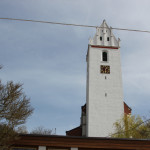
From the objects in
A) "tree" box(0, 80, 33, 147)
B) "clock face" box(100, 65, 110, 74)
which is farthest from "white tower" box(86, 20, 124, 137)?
"tree" box(0, 80, 33, 147)

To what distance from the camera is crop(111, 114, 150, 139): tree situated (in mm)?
35062

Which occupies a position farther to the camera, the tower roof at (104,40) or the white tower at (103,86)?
the tower roof at (104,40)

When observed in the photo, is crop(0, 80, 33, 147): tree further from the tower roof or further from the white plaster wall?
the tower roof

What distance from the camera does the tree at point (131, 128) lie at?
115ft

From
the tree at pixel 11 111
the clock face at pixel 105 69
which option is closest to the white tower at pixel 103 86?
the clock face at pixel 105 69

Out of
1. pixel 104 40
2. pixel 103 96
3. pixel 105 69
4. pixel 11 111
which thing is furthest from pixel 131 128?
pixel 11 111

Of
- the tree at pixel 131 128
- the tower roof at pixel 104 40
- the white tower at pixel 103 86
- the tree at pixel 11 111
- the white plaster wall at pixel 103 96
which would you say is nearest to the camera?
the tree at pixel 11 111

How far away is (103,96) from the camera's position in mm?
41625

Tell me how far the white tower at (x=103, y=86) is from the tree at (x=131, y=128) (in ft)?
4.92

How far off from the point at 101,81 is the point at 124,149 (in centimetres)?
2733

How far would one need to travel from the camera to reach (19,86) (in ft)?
52.1

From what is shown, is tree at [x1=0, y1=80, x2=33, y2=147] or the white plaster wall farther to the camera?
the white plaster wall

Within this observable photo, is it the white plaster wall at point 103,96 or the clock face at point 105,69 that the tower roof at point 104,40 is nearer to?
the white plaster wall at point 103,96

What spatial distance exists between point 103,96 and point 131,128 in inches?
300
